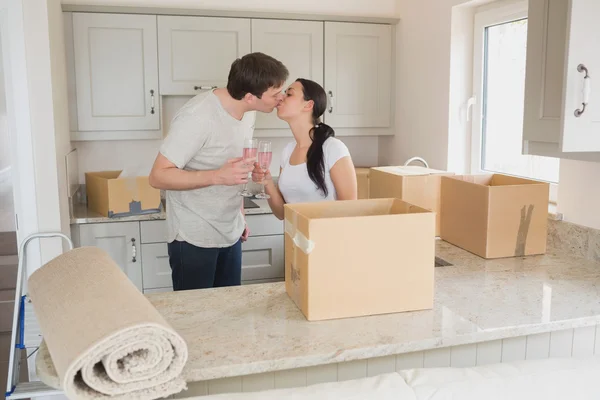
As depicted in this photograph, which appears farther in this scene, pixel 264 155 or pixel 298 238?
pixel 264 155

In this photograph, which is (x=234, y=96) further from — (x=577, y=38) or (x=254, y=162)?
(x=577, y=38)

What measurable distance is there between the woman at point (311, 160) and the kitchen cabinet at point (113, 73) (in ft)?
4.41

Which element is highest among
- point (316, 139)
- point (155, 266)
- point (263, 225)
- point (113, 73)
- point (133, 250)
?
point (113, 73)

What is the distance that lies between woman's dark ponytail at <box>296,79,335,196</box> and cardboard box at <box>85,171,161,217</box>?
1187mm

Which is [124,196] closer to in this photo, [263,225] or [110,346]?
[263,225]

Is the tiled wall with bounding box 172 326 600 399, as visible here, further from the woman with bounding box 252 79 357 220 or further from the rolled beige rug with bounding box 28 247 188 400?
the woman with bounding box 252 79 357 220

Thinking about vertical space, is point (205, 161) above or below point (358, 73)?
below

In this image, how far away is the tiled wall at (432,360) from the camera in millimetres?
1407

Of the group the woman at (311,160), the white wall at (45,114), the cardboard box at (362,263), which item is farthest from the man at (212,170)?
the white wall at (45,114)

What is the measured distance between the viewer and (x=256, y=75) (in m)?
2.07

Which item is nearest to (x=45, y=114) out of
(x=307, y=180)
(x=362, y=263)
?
(x=307, y=180)

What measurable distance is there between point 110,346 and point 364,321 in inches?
26.2

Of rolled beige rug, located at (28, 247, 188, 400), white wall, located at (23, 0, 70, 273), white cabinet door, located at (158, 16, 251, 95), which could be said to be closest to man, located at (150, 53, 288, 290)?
white wall, located at (23, 0, 70, 273)

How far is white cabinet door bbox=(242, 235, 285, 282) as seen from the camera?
3.32m
